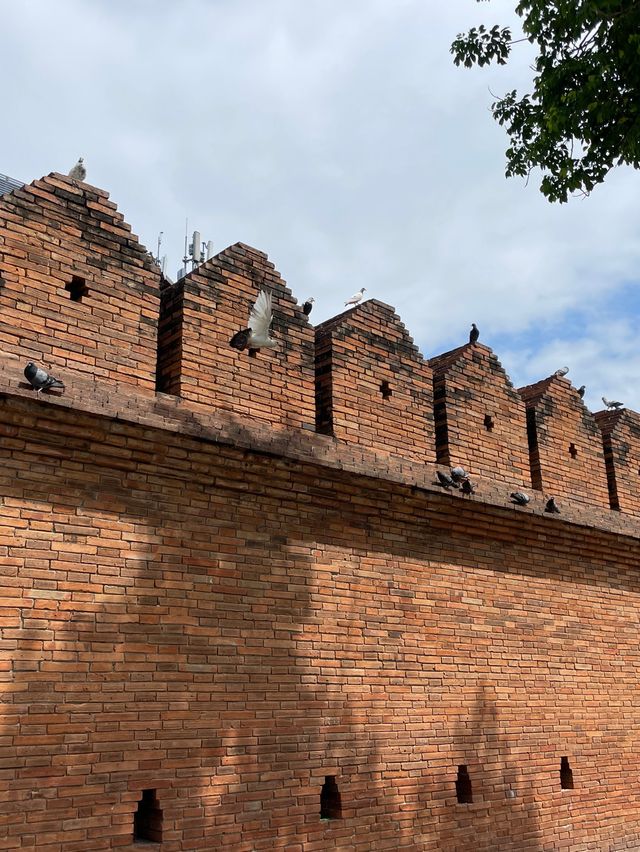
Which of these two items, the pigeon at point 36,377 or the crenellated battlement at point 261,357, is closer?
the pigeon at point 36,377

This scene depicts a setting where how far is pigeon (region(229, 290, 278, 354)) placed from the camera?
5770 mm

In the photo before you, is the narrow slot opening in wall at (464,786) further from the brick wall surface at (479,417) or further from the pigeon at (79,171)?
the pigeon at (79,171)

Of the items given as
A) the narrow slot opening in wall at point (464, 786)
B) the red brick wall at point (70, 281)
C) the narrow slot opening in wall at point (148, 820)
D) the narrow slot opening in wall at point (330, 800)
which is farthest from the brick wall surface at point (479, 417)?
the narrow slot opening in wall at point (148, 820)

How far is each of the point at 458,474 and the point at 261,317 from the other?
6.50 feet

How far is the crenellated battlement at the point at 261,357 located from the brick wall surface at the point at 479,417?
0.05ft

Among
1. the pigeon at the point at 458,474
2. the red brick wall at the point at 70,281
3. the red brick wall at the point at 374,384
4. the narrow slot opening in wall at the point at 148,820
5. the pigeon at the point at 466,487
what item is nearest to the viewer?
the narrow slot opening in wall at the point at 148,820

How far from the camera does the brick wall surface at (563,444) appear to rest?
7910 mm

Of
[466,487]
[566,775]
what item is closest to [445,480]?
[466,487]

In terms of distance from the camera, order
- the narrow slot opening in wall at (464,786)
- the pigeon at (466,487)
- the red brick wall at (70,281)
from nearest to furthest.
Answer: the red brick wall at (70,281) → the narrow slot opening in wall at (464,786) → the pigeon at (466,487)

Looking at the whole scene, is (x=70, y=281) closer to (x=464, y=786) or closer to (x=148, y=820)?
(x=148, y=820)

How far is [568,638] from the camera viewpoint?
7.63m

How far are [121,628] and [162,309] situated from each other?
2.15 meters

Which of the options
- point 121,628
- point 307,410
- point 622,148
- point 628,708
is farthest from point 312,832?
point 622,148

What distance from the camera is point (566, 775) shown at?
289 inches
